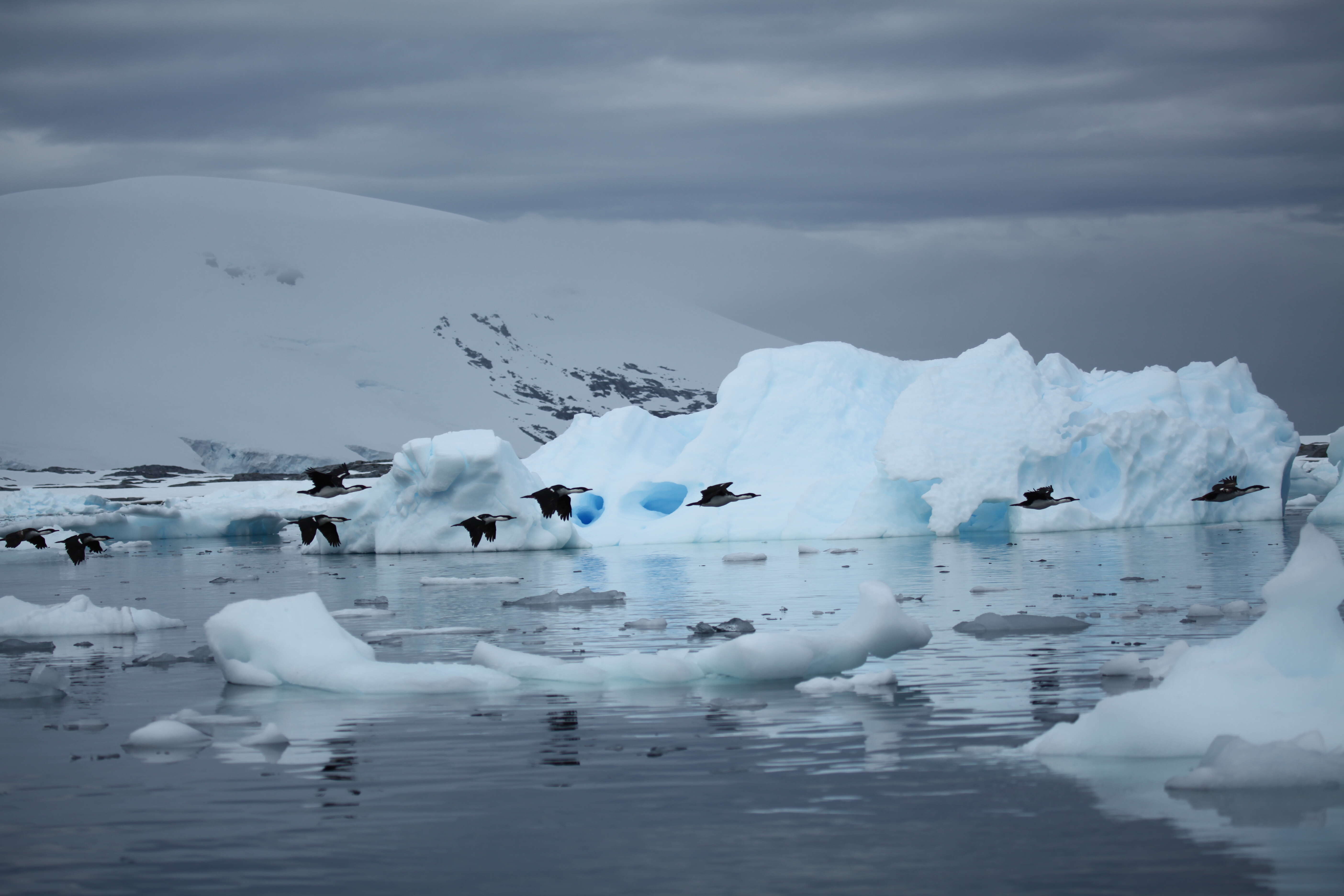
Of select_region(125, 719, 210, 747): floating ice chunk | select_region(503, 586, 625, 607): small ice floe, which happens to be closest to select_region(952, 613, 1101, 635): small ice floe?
select_region(503, 586, 625, 607): small ice floe

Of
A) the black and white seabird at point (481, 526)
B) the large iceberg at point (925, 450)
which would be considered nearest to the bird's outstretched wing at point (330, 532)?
the black and white seabird at point (481, 526)

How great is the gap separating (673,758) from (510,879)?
213 cm

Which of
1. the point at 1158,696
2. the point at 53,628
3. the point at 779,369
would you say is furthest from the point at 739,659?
the point at 779,369

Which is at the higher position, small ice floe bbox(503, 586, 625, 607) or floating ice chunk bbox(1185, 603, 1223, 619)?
small ice floe bbox(503, 586, 625, 607)

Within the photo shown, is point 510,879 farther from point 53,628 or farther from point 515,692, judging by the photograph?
point 53,628

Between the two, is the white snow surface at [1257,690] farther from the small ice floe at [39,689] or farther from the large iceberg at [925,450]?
the large iceberg at [925,450]

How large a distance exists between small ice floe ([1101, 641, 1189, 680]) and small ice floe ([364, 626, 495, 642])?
6.06 metres

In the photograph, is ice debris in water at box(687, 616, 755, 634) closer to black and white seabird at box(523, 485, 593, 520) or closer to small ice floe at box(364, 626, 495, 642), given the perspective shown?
small ice floe at box(364, 626, 495, 642)

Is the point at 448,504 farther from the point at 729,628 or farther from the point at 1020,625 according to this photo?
the point at 1020,625

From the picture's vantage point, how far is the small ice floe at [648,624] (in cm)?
1349

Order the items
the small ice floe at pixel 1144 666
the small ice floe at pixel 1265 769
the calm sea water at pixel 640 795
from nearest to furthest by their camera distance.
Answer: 1. the calm sea water at pixel 640 795
2. the small ice floe at pixel 1265 769
3. the small ice floe at pixel 1144 666

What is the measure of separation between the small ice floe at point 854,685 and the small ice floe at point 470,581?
480 inches

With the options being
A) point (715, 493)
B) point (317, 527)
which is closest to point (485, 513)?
point (317, 527)

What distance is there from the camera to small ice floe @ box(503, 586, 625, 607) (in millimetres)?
16172
